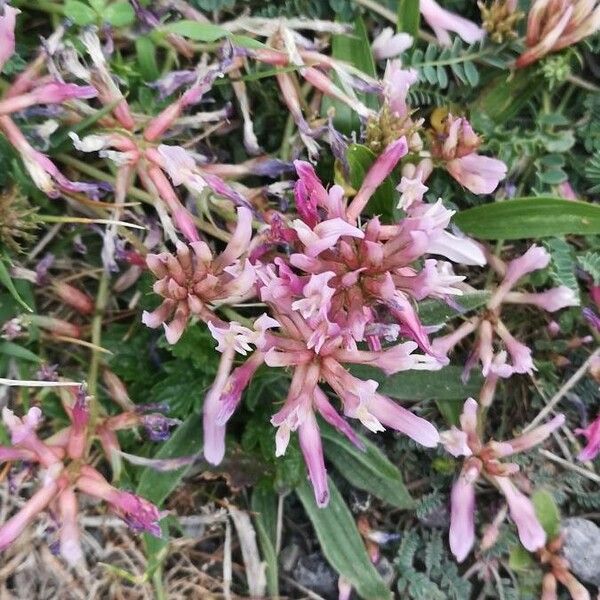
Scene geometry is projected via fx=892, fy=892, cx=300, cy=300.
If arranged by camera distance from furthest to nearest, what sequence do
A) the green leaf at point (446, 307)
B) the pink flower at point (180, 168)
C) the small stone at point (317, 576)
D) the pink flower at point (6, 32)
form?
the small stone at point (317, 576) → the green leaf at point (446, 307) → the pink flower at point (180, 168) → the pink flower at point (6, 32)

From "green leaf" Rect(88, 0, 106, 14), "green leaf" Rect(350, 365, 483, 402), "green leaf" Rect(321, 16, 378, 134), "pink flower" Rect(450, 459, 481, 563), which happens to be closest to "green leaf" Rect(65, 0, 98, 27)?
"green leaf" Rect(88, 0, 106, 14)

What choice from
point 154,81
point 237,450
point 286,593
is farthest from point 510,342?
point 154,81

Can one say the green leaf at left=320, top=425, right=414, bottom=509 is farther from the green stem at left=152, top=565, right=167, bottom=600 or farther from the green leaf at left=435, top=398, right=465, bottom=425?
the green stem at left=152, top=565, right=167, bottom=600

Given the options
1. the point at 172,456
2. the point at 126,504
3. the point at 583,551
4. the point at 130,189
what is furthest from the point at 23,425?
the point at 583,551

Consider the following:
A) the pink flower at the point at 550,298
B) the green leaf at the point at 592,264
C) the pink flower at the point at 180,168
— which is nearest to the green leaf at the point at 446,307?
the pink flower at the point at 550,298

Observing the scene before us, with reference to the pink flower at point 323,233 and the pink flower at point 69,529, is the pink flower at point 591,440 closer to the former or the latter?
the pink flower at point 323,233

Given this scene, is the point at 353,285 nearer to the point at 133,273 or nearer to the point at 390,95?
the point at 390,95
